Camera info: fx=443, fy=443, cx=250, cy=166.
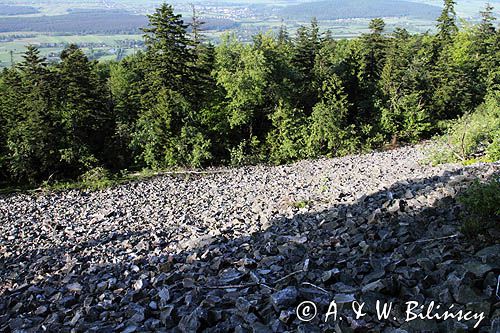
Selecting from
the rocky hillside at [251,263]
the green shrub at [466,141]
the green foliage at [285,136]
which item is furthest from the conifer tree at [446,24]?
the rocky hillside at [251,263]

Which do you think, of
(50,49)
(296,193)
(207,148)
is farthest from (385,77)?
(50,49)

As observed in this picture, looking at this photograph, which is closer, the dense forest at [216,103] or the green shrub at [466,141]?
the green shrub at [466,141]

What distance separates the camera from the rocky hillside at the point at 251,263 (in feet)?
21.7

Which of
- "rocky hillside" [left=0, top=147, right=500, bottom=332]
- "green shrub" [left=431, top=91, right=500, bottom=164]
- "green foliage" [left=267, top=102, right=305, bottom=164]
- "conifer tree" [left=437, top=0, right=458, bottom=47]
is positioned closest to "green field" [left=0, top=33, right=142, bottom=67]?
"conifer tree" [left=437, top=0, right=458, bottom=47]

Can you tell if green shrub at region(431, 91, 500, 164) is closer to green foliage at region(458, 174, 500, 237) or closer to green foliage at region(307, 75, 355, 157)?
green foliage at region(307, 75, 355, 157)

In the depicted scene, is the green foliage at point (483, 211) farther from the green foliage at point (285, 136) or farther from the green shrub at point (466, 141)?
the green foliage at point (285, 136)

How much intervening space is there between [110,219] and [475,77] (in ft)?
154

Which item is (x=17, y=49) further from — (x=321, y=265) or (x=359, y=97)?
(x=321, y=265)

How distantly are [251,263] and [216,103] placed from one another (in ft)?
93.8

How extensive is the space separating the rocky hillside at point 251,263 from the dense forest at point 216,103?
13.9 m

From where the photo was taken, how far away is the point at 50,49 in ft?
452

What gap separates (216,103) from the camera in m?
37.3

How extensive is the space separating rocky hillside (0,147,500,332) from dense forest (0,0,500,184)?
45.5 feet

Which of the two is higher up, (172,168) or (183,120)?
(183,120)
